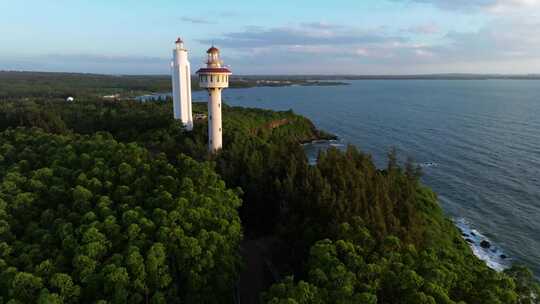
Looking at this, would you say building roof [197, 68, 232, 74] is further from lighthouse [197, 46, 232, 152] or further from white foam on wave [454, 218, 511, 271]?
white foam on wave [454, 218, 511, 271]

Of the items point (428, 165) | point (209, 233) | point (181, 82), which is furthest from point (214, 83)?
point (428, 165)

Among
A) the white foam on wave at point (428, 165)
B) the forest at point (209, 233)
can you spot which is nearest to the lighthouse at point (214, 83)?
the forest at point (209, 233)

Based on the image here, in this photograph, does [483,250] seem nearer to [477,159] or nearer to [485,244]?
[485,244]

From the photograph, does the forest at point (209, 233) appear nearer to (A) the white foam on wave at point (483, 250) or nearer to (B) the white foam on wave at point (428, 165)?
(A) the white foam on wave at point (483, 250)

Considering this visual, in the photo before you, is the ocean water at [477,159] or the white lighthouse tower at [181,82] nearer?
the ocean water at [477,159]

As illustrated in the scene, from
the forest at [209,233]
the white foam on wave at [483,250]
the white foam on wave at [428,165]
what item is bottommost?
the white foam on wave at [483,250]

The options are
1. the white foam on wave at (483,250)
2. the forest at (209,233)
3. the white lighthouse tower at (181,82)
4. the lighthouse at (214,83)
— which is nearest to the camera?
the forest at (209,233)

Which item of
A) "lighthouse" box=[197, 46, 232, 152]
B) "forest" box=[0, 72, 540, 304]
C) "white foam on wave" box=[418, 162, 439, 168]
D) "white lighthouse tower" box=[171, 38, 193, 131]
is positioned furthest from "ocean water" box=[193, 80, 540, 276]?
"white lighthouse tower" box=[171, 38, 193, 131]
